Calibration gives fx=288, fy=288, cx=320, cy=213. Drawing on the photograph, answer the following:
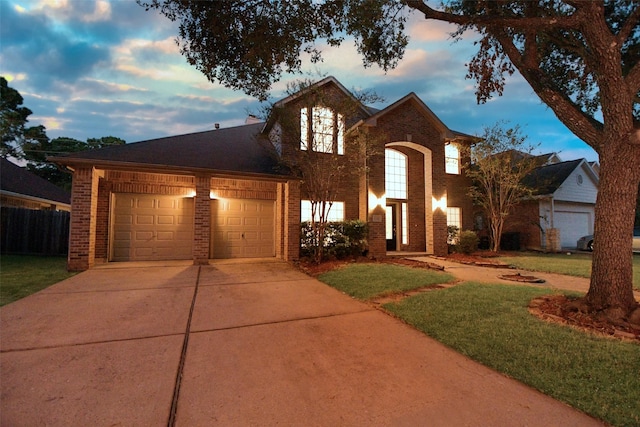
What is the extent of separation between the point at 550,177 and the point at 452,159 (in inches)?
252

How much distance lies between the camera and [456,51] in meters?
6.80

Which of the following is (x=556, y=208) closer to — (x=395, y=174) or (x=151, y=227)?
(x=395, y=174)

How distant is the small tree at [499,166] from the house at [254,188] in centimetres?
155

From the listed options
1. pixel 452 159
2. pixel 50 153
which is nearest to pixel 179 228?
pixel 452 159

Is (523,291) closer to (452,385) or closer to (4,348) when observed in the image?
(452,385)

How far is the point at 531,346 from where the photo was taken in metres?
3.24

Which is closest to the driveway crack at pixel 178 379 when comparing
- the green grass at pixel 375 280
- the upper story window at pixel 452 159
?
the green grass at pixel 375 280

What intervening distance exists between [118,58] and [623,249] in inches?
576

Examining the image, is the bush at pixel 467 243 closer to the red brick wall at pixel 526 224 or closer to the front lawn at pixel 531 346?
the red brick wall at pixel 526 224

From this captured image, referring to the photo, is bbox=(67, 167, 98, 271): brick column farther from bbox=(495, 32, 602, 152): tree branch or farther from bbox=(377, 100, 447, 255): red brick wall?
bbox=(495, 32, 602, 152): tree branch

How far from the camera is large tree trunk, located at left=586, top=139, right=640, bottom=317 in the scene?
418 centimetres

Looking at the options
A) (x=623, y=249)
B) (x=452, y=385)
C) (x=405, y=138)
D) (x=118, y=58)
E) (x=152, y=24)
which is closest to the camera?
(x=452, y=385)

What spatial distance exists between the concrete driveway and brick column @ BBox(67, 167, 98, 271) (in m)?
3.29

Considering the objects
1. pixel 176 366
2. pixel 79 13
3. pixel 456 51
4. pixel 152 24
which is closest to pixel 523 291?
pixel 456 51
